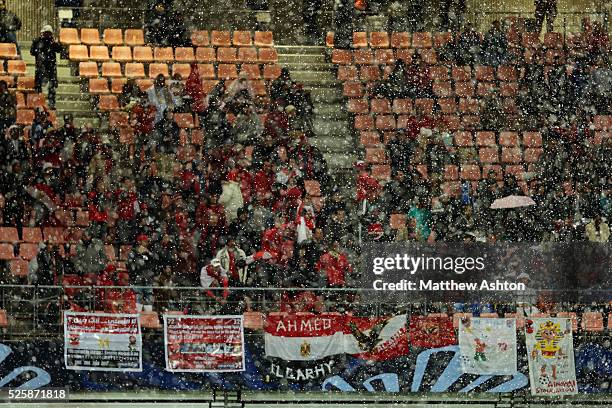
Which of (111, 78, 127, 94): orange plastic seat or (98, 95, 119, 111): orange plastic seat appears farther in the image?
(111, 78, 127, 94): orange plastic seat

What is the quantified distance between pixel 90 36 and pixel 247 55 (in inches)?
110

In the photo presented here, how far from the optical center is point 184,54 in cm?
2403

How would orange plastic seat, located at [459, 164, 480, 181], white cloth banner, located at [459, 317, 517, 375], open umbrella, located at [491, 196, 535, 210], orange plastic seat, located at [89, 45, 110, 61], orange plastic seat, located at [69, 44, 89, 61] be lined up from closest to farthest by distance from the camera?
white cloth banner, located at [459, 317, 517, 375]
open umbrella, located at [491, 196, 535, 210]
orange plastic seat, located at [459, 164, 480, 181]
orange plastic seat, located at [69, 44, 89, 61]
orange plastic seat, located at [89, 45, 110, 61]

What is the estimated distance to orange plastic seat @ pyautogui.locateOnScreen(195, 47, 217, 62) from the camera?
945 inches

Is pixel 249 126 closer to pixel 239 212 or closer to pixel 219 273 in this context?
pixel 239 212

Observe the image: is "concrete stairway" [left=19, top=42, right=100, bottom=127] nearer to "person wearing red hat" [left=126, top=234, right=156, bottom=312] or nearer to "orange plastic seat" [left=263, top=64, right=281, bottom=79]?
"orange plastic seat" [left=263, top=64, right=281, bottom=79]

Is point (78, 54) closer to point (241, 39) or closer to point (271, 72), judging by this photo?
point (241, 39)

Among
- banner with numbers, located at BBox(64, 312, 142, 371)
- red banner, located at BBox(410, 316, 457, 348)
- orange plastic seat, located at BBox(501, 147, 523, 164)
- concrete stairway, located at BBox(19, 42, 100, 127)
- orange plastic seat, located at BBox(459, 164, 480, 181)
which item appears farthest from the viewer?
concrete stairway, located at BBox(19, 42, 100, 127)

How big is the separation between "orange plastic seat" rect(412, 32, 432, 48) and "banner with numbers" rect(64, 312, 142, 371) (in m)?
9.77

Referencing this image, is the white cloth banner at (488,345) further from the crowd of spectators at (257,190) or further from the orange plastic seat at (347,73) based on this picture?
the orange plastic seat at (347,73)

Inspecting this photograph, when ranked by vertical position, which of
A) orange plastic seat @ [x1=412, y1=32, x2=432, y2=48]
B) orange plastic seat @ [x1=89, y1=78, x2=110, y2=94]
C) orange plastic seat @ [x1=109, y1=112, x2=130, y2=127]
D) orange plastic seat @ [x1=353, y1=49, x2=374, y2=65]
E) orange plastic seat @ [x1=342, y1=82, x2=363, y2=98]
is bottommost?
orange plastic seat @ [x1=109, y1=112, x2=130, y2=127]

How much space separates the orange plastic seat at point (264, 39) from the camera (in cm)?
2444

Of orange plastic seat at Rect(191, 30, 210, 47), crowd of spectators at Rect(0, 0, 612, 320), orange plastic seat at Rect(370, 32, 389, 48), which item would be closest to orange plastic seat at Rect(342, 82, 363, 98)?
crowd of spectators at Rect(0, 0, 612, 320)

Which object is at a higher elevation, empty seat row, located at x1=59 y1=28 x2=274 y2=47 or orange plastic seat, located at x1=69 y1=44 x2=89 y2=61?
empty seat row, located at x1=59 y1=28 x2=274 y2=47
